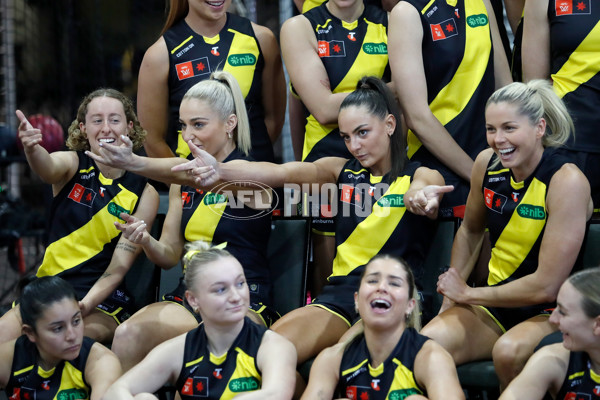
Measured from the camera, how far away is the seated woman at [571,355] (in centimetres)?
276

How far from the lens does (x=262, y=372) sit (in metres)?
3.07

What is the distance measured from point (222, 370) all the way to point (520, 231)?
1.19 meters

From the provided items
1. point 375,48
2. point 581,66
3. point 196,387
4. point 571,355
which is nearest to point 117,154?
point 196,387

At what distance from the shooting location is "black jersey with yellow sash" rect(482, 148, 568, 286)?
3.20 m

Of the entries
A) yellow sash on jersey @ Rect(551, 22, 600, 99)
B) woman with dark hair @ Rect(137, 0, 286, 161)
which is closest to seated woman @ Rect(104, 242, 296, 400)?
woman with dark hair @ Rect(137, 0, 286, 161)

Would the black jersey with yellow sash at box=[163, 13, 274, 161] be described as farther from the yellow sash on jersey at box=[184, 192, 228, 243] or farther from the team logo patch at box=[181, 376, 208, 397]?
the team logo patch at box=[181, 376, 208, 397]

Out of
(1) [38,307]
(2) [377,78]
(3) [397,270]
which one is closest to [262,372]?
(3) [397,270]

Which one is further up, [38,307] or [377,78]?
[377,78]

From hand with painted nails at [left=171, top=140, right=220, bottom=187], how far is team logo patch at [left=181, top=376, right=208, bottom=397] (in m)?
0.72

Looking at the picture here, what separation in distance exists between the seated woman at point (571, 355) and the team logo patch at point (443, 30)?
1351 millimetres

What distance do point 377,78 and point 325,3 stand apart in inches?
20.9

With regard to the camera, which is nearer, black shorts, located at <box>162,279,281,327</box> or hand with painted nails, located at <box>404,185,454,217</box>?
hand with painted nails, located at <box>404,185,454,217</box>

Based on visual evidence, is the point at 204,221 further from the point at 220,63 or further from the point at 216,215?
Result: the point at 220,63

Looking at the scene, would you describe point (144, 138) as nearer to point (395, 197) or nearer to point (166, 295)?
point (166, 295)
